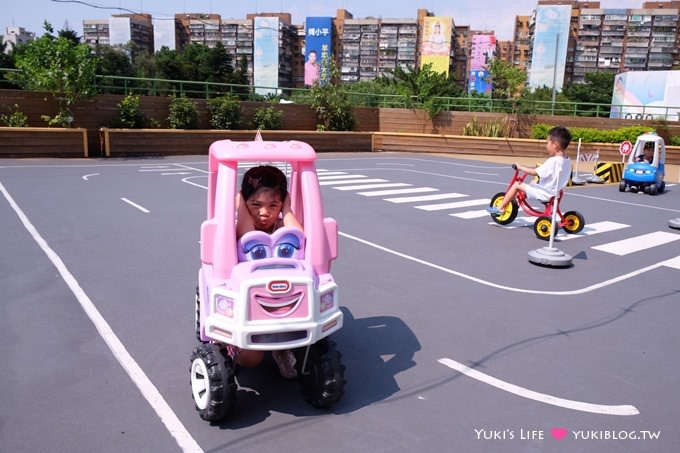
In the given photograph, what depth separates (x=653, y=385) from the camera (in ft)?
14.3

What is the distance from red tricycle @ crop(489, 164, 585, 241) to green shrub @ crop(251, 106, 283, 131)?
1582 cm

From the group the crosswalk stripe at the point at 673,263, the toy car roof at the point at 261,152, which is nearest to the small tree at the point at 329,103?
the crosswalk stripe at the point at 673,263

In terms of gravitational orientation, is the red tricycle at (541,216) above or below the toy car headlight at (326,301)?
below

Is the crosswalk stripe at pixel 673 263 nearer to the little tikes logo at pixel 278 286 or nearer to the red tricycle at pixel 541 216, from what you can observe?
the red tricycle at pixel 541 216

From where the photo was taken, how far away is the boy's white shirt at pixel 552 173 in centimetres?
890

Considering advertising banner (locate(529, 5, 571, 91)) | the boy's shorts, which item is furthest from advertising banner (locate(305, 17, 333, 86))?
the boy's shorts

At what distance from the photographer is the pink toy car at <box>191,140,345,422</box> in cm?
343

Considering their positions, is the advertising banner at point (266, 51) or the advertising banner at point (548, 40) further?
the advertising banner at point (266, 51)

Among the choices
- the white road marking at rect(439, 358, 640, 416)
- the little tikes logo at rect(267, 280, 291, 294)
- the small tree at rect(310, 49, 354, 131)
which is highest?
the small tree at rect(310, 49, 354, 131)

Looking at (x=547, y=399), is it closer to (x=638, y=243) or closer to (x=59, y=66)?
(x=638, y=243)

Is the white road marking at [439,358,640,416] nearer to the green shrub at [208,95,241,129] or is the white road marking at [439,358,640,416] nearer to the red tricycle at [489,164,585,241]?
the red tricycle at [489,164,585,241]

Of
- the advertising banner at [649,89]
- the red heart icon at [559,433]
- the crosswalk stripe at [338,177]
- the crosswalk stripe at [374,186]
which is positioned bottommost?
the red heart icon at [559,433]

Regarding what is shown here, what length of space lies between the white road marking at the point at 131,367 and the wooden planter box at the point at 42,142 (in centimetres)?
1279

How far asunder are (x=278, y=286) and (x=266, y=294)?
0.09m
